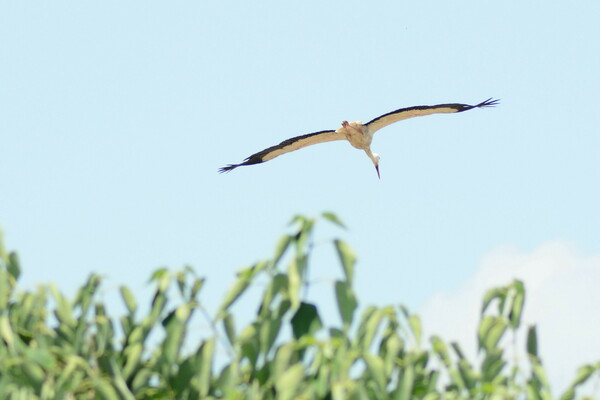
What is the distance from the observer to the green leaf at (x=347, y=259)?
696 centimetres

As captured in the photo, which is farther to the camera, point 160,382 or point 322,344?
point 160,382

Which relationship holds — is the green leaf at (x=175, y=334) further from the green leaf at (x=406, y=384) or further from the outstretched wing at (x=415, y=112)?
the outstretched wing at (x=415, y=112)

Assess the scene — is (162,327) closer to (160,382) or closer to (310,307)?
(160,382)

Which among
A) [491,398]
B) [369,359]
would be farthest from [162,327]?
[491,398]

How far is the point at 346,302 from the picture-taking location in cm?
692

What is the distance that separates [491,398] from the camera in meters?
6.64

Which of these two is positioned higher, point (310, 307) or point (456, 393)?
point (310, 307)

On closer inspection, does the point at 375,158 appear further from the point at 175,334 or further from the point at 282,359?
the point at 282,359

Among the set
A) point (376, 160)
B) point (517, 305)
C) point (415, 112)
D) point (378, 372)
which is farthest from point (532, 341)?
point (376, 160)

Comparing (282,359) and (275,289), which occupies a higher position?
(275,289)

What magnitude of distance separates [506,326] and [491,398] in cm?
70

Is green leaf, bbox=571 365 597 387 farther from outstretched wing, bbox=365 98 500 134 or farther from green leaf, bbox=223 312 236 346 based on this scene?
outstretched wing, bbox=365 98 500 134

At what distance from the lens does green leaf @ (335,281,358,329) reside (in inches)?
272

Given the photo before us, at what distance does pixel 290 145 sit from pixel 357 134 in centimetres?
185
